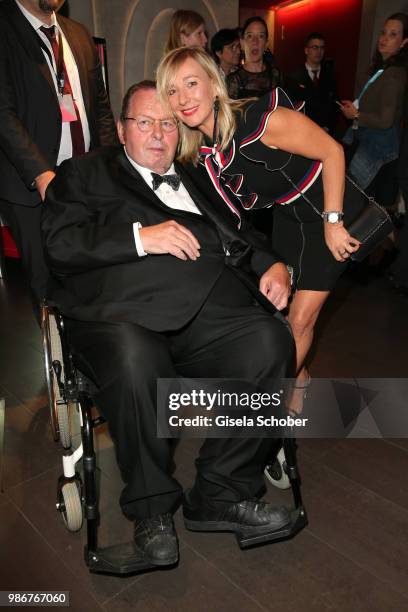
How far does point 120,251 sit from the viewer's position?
1532mm

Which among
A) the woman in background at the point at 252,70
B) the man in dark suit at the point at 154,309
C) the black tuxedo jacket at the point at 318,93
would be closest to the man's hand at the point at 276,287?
the man in dark suit at the point at 154,309

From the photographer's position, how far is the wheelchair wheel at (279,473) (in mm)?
1810

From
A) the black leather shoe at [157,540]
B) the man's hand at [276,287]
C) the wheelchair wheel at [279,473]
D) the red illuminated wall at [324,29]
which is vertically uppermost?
the red illuminated wall at [324,29]

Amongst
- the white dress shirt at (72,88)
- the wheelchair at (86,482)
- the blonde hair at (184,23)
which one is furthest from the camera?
the blonde hair at (184,23)

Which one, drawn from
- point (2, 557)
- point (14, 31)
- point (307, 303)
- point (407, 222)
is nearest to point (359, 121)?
point (407, 222)

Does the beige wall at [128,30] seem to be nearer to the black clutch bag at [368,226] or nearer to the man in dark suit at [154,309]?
the man in dark suit at [154,309]

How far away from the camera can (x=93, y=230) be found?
A: 5.19 ft

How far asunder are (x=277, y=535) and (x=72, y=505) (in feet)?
2.17

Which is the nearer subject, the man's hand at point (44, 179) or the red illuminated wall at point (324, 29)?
the man's hand at point (44, 179)

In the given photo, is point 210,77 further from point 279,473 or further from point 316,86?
point 316,86

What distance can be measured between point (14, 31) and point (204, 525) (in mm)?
1944

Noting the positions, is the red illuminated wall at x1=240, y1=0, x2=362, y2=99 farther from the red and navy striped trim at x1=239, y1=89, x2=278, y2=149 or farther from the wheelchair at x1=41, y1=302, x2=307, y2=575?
the wheelchair at x1=41, y1=302, x2=307, y2=575

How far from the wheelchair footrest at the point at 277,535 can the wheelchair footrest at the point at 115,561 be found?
280mm

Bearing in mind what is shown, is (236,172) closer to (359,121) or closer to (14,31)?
(14,31)
